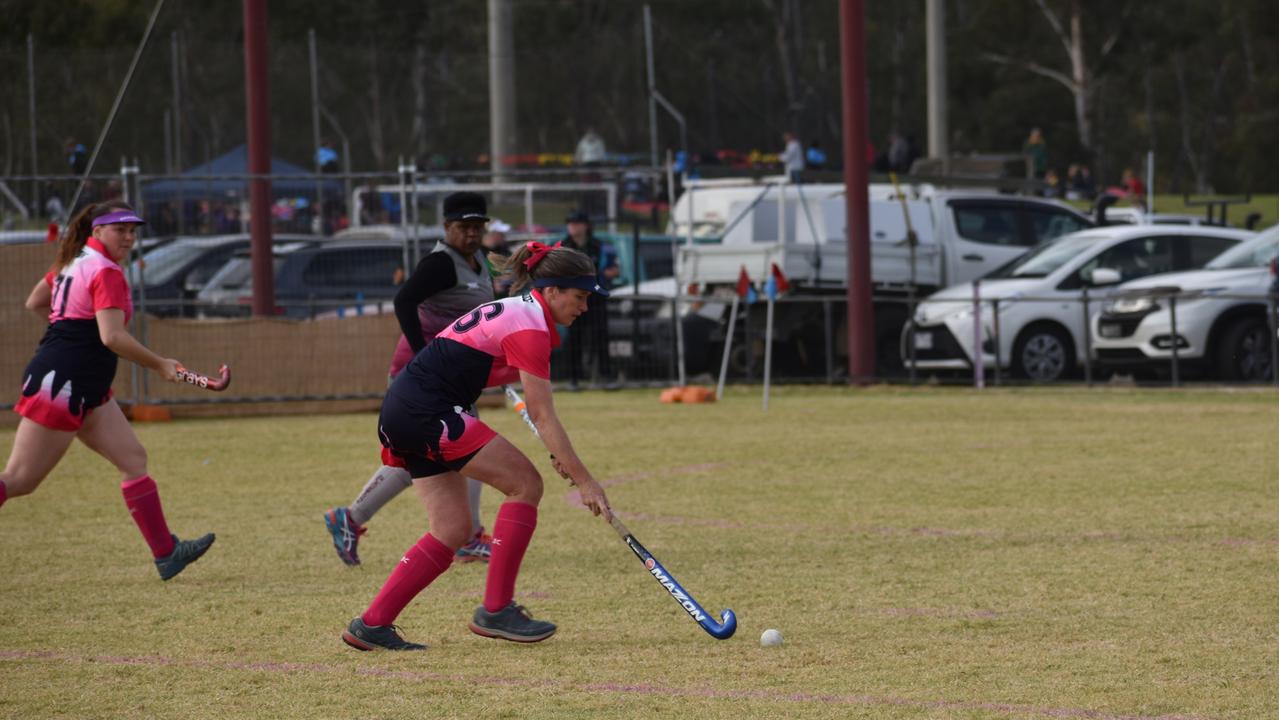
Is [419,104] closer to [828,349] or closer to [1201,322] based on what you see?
[828,349]

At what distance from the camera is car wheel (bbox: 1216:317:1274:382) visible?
18.4 metres

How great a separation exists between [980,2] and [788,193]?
39388mm

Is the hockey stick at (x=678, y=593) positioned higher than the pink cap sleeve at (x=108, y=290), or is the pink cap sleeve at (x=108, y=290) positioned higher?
the pink cap sleeve at (x=108, y=290)

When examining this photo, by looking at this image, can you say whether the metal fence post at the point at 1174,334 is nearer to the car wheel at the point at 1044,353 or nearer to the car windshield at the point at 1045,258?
the car wheel at the point at 1044,353

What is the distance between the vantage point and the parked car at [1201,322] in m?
18.4

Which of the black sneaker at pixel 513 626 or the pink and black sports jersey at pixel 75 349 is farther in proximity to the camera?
the pink and black sports jersey at pixel 75 349

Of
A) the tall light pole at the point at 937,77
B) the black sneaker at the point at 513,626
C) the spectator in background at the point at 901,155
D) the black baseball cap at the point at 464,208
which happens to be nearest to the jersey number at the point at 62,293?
the black baseball cap at the point at 464,208

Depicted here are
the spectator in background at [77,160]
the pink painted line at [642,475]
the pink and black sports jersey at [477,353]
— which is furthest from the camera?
the spectator in background at [77,160]

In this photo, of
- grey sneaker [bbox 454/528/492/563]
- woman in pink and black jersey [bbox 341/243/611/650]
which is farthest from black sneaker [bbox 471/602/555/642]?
grey sneaker [bbox 454/528/492/563]

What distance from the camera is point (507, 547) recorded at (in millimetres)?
7102

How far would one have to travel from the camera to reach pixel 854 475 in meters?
12.6

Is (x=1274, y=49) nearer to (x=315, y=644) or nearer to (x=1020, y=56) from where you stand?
(x=1020, y=56)

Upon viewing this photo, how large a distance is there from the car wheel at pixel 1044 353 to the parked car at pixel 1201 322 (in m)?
0.58

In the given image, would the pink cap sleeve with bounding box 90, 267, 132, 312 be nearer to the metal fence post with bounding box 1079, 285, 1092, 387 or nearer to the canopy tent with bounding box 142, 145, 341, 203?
the canopy tent with bounding box 142, 145, 341, 203
